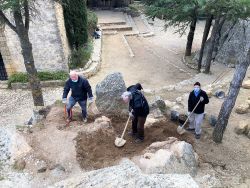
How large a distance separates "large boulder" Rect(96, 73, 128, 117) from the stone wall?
513 centimetres

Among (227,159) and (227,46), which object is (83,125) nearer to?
(227,159)

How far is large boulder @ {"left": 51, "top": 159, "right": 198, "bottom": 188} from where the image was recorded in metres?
5.86

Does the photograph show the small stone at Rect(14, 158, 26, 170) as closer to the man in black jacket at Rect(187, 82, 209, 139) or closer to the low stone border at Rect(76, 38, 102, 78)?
the man in black jacket at Rect(187, 82, 209, 139)

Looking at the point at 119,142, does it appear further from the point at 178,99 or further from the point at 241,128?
the point at 178,99

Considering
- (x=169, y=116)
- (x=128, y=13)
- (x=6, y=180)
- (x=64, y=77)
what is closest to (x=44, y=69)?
(x=64, y=77)

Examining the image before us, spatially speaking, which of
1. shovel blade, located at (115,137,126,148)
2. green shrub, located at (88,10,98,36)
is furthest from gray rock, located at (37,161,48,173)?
green shrub, located at (88,10,98,36)

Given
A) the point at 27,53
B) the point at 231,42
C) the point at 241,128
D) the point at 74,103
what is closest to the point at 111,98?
the point at 74,103

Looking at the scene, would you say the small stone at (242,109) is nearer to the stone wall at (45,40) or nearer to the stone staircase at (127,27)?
the stone wall at (45,40)

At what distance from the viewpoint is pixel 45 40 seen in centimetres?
1464

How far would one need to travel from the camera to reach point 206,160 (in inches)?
329

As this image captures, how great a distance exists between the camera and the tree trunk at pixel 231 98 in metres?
8.13

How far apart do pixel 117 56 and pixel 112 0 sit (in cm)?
1059

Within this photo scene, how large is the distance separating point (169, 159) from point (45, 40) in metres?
9.25

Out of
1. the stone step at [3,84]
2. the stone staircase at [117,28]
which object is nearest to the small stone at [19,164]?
the stone step at [3,84]
